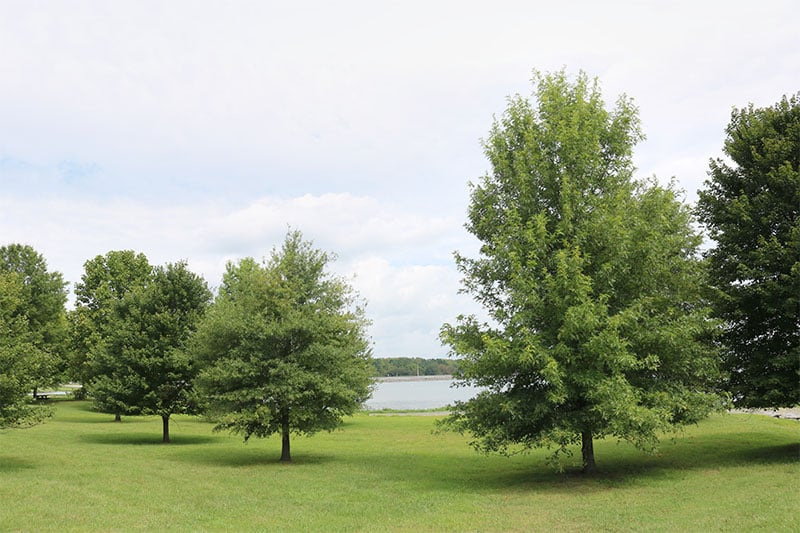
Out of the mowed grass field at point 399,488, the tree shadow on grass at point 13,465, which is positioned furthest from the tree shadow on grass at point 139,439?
the tree shadow on grass at point 13,465

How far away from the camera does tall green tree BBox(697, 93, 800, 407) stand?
61.9 feet

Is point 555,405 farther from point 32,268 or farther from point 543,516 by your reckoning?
point 32,268

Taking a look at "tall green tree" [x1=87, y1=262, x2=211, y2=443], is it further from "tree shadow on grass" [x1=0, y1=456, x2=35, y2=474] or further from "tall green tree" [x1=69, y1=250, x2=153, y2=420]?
"tall green tree" [x1=69, y1=250, x2=153, y2=420]

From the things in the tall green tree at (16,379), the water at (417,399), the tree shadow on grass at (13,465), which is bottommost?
the water at (417,399)

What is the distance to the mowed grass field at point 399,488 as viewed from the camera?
41.3 ft

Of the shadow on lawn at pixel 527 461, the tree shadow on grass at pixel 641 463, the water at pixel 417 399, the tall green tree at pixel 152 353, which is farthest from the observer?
the water at pixel 417 399

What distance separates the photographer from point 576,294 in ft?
54.5

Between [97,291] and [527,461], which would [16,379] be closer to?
[527,461]

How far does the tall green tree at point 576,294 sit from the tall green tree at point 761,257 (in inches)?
48.6

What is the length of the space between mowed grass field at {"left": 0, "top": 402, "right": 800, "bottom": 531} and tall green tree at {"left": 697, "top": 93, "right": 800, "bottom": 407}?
266 centimetres

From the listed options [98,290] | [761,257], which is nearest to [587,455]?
[761,257]

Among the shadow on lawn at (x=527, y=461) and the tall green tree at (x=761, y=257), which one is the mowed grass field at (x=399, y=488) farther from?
the tall green tree at (x=761, y=257)

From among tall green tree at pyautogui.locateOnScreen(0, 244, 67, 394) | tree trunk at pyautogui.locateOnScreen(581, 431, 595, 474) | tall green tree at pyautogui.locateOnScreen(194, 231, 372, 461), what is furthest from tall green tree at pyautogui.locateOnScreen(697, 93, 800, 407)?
tall green tree at pyautogui.locateOnScreen(0, 244, 67, 394)

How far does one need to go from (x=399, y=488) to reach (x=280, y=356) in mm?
8719
